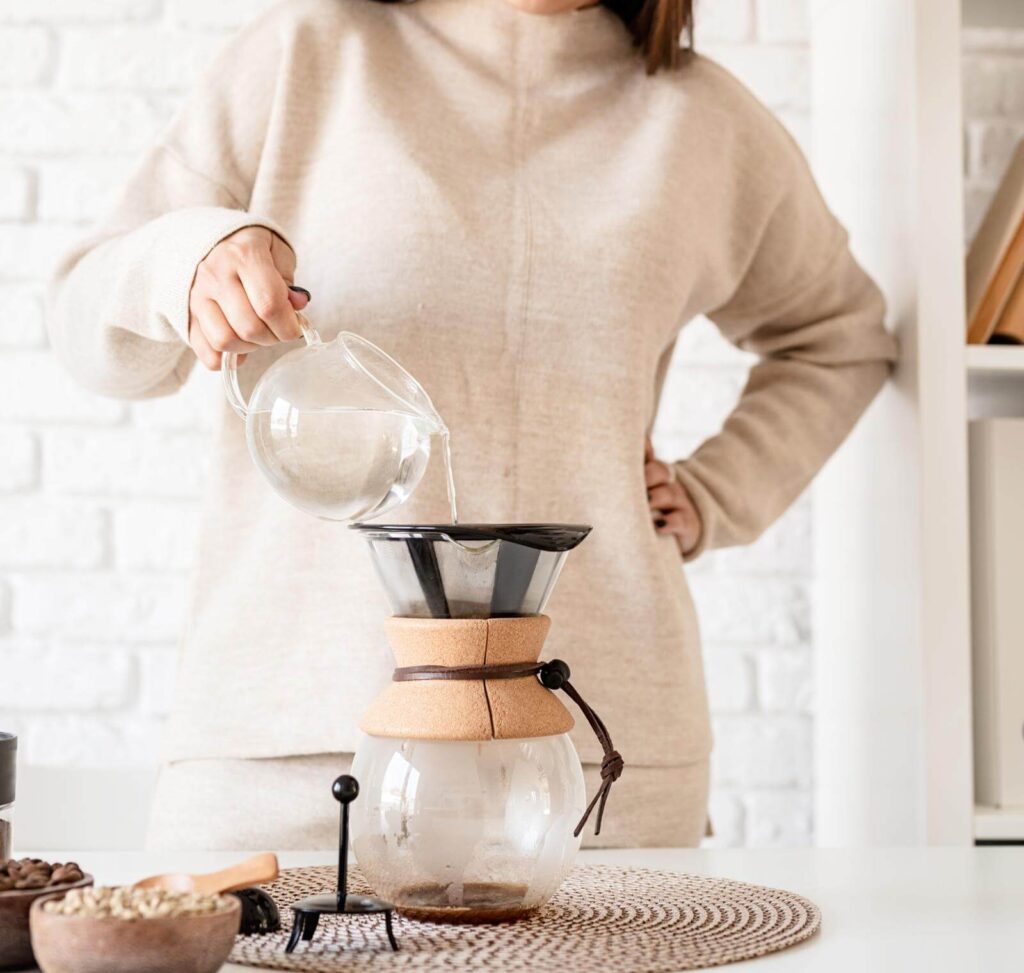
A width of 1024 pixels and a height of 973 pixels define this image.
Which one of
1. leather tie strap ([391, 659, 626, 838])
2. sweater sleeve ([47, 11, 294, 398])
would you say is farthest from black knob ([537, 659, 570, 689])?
sweater sleeve ([47, 11, 294, 398])

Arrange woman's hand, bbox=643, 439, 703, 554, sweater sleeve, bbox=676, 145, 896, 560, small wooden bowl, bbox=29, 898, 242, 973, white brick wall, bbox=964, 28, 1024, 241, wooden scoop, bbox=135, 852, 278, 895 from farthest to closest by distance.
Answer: white brick wall, bbox=964, 28, 1024, 241 → sweater sleeve, bbox=676, 145, 896, 560 → woman's hand, bbox=643, 439, 703, 554 → wooden scoop, bbox=135, 852, 278, 895 → small wooden bowl, bbox=29, 898, 242, 973

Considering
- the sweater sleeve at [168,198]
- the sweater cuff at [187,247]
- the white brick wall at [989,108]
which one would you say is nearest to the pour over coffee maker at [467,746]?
the sweater cuff at [187,247]

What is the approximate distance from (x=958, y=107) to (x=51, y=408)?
1.00 m

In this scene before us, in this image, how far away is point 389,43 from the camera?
1.14m

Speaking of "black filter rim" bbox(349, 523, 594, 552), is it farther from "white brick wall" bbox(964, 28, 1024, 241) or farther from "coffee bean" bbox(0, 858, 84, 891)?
"white brick wall" bbox(964, 28, 1024, 241)

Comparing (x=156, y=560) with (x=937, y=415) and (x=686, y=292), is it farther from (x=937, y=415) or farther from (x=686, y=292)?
(x=937, y=415)

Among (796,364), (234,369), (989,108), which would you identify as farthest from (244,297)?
(989,108)

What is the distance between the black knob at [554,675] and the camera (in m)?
0.68

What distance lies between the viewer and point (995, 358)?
124 centimetres

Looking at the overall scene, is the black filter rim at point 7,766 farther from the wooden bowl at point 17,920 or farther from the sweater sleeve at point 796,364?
the sweater sleeve at point 796,364

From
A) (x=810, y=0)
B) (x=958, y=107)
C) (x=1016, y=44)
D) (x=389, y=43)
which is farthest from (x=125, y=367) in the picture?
(x=1016, y=44)

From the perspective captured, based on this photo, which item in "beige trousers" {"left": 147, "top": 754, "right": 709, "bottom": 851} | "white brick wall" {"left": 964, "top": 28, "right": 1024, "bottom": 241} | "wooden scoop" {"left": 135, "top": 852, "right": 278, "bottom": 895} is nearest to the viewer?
"wooden scoop" {"left": 135, "top": 852, "right": 278, "bottom": 895}

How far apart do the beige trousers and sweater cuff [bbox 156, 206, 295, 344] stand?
0.33 meters

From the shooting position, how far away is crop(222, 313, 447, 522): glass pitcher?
747 millimetres
